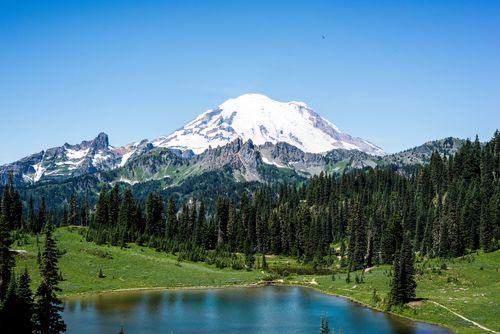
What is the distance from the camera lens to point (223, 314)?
85438 mm

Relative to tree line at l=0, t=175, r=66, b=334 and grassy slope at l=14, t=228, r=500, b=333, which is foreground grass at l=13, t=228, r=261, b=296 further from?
tree line at l=0, t=175, r=66, b=334

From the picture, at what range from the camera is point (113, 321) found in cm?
7762

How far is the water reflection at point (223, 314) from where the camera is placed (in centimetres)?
7394

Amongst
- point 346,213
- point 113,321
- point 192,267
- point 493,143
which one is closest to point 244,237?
point 346,213

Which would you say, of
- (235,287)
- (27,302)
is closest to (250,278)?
A: (235,287)

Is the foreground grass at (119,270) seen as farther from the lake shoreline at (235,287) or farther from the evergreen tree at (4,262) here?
the evergreen tree at (4,262)

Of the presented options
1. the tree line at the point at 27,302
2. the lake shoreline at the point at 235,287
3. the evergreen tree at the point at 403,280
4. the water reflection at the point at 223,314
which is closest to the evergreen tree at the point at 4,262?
the tree line at the point at 27,302

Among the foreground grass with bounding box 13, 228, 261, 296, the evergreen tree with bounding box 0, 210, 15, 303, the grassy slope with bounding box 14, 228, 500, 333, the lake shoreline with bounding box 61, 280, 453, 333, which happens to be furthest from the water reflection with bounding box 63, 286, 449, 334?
the evergreen tree with bounding box 0, 210, 15, 303

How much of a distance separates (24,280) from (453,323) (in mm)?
55312

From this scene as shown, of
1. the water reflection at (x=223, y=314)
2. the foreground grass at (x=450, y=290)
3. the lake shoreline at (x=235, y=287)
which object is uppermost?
the foreground grass at (x=450, y=290)

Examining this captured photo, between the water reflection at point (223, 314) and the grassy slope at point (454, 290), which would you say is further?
the grassy slope at point (454, 290)

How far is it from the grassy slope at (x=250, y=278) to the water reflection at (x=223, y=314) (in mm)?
4959

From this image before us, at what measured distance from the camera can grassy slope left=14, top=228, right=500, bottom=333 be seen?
78.9 meters

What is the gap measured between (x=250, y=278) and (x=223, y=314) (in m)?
40.3
